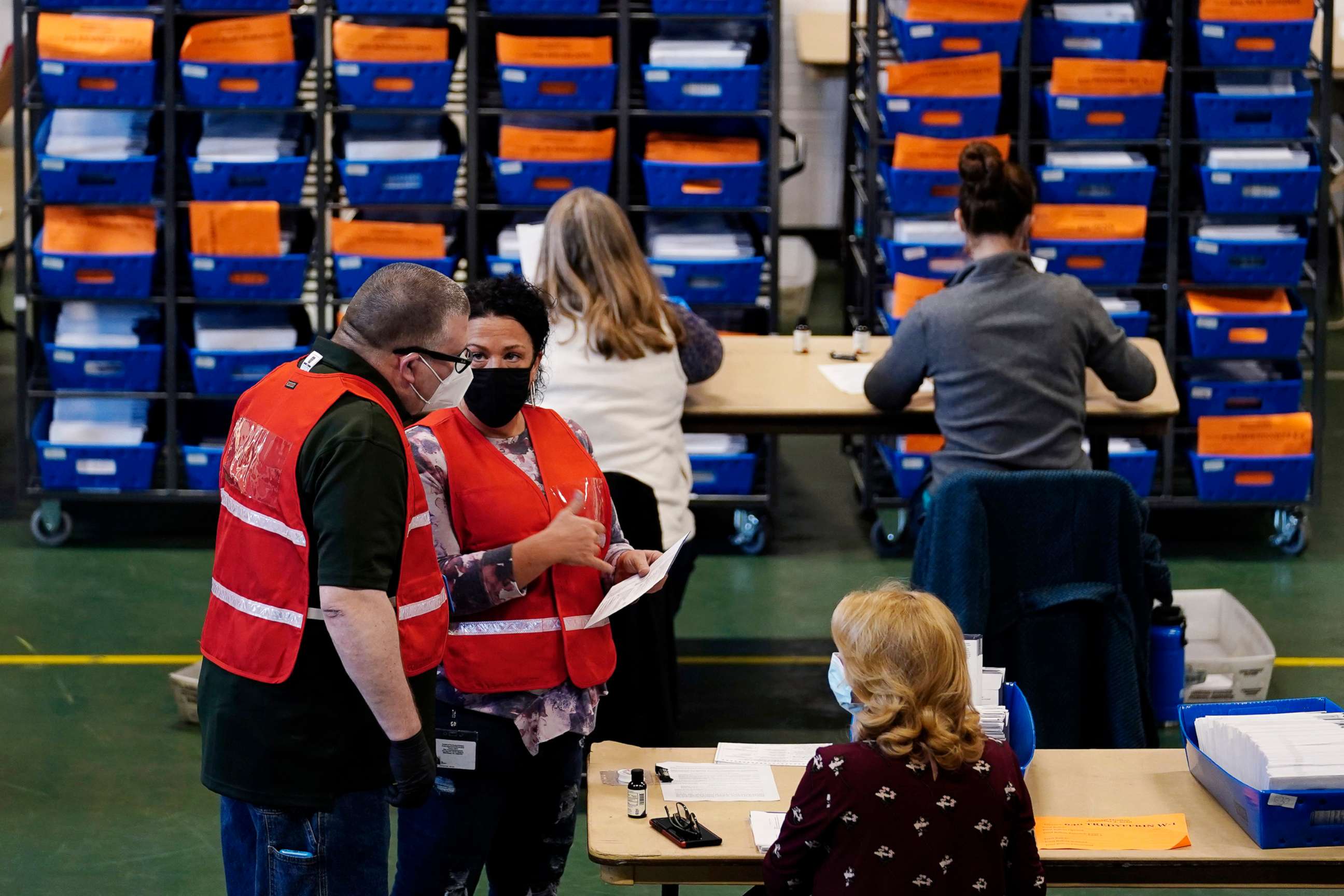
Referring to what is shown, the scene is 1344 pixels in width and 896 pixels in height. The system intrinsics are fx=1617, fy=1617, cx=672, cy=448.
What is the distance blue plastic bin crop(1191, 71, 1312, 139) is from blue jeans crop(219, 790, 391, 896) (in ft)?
16.2

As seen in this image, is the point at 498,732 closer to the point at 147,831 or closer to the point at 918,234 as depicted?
the point at 147,831

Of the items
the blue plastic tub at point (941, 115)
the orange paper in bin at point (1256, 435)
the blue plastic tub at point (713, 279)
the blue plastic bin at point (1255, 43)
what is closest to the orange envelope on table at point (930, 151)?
the blue plastic tub at point (941, 115)

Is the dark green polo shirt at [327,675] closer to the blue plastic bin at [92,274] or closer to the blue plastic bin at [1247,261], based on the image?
the blue plastic bin at [92,274]

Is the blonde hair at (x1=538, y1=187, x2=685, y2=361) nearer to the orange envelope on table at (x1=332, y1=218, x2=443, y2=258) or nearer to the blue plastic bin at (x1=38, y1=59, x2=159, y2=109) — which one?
the orange envelope on table at (x1=332, y1=218, x2=443, y2=258)

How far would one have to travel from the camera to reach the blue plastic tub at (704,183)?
634 cm

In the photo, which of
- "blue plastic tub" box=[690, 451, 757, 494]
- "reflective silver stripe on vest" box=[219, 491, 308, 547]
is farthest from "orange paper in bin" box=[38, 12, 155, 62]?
"reflective silver stripe on vest" box=[219, 491, 308, 547]

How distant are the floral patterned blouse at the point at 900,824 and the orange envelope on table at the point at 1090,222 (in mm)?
4365

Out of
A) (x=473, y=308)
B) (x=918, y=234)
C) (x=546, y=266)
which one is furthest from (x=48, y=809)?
(x=918, y=234)

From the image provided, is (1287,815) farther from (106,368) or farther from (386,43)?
(106,368)

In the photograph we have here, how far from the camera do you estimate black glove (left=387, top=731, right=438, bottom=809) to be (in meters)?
2.48

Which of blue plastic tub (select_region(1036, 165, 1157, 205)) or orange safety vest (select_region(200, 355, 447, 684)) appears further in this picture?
blue plastic tub (select_region(1036, 165, 1157, 205))

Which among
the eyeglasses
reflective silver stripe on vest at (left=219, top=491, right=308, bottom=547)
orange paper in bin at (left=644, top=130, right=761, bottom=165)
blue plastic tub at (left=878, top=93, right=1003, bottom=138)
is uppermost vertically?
blue plastic tub at (left=878, top=93, right=1003, bottom=138)

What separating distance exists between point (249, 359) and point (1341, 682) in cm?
422

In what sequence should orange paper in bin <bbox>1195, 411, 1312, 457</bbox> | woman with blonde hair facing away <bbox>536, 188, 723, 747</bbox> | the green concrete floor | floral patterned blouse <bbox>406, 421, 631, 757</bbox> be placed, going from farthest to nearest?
orange paper in bin <bbox>1195, 411, 1312, 457</bbox> → the green concrete floor → woman with blonde hair facing away <bbox>536, 188, 723, 747</bbox> → floral patterned blouse <bbox>406, 421, 631, 757</bbox>
